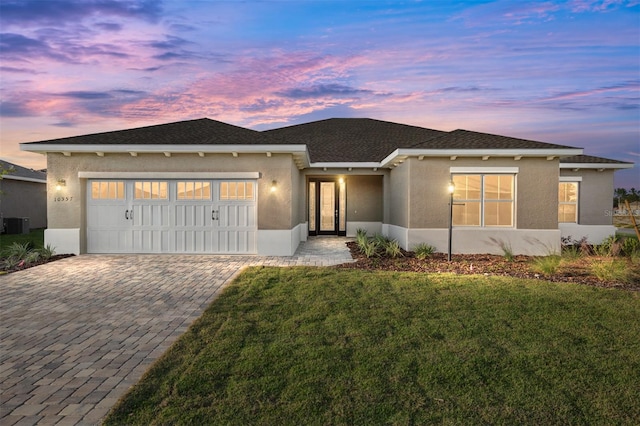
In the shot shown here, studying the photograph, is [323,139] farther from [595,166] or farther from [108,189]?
[595,166]

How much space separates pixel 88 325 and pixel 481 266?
28.5 ft

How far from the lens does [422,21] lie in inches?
431

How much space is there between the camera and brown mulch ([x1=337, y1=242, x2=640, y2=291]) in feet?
26.1

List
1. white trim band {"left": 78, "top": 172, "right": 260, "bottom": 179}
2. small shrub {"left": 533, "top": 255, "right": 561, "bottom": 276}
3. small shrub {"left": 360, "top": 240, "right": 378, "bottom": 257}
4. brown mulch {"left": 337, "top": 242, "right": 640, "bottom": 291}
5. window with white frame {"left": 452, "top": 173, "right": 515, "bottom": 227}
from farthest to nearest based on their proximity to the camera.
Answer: window with white frame {"left": 452, "top": 173, "right": 515, "bottom": 227} < white trim band {"left": 78, "top": 172, "right": 260, "bottom": 179} < small shrub {"left": 360, "top": 240, "right": 378, "bottom": 257} < small shrub {"left": 533, "top": 255, "right": 561, "bottom": 276} < brown mulch {"left": 337, "top": 242, "right": 640, "bottom": 291}

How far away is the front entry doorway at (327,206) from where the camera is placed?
1655cm

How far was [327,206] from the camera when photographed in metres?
16.7

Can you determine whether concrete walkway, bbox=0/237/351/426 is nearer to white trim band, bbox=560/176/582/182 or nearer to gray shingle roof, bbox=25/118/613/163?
gray shingle roof, bbox=25/118/613/163

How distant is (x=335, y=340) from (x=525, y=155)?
9.63 meters

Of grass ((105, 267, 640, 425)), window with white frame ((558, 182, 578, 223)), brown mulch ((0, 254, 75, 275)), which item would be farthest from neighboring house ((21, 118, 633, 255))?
grass ((105, 267, 640, 425))

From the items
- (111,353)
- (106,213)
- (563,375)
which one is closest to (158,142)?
(106,213)

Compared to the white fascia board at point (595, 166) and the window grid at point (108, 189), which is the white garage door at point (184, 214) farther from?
the white fascia board at point (595, 166)

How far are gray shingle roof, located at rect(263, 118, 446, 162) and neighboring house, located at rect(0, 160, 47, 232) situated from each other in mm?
13547

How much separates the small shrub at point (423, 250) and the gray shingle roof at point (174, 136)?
5784 millimetres

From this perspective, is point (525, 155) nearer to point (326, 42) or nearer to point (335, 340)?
point (326, 42)
